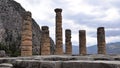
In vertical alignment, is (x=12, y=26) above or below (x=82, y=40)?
above

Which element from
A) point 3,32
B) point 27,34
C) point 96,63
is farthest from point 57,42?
point 3,32

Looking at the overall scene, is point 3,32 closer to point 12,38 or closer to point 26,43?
point 12,38

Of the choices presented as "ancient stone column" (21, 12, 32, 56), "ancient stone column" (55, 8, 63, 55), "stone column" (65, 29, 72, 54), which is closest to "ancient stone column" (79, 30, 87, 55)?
"stone column" (65, 29, 72, 54)

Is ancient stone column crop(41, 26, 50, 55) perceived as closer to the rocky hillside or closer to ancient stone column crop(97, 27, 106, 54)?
ancient stone column crop(97, 27, 106, 54)

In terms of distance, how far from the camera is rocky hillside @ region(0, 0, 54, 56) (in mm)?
70006

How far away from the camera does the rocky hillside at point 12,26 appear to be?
70.0 m

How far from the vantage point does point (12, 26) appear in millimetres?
74875

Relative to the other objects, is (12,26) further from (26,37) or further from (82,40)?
(26,37)

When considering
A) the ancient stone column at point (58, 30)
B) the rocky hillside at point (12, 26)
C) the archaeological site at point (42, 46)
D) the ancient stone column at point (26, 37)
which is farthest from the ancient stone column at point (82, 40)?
the rocky hillside at point (12, 26)

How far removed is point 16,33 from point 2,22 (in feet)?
14.1

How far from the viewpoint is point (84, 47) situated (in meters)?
33.2

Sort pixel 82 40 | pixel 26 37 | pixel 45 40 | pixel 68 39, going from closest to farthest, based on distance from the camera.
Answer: pixel 26 37, pixel 45 40, pixel 82 40, pixel 68 39

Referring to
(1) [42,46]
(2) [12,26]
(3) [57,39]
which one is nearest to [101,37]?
(3) [57,39]

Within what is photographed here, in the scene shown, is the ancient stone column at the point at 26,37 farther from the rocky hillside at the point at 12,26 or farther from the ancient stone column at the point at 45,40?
the rocky hillside at the point at 12,26
